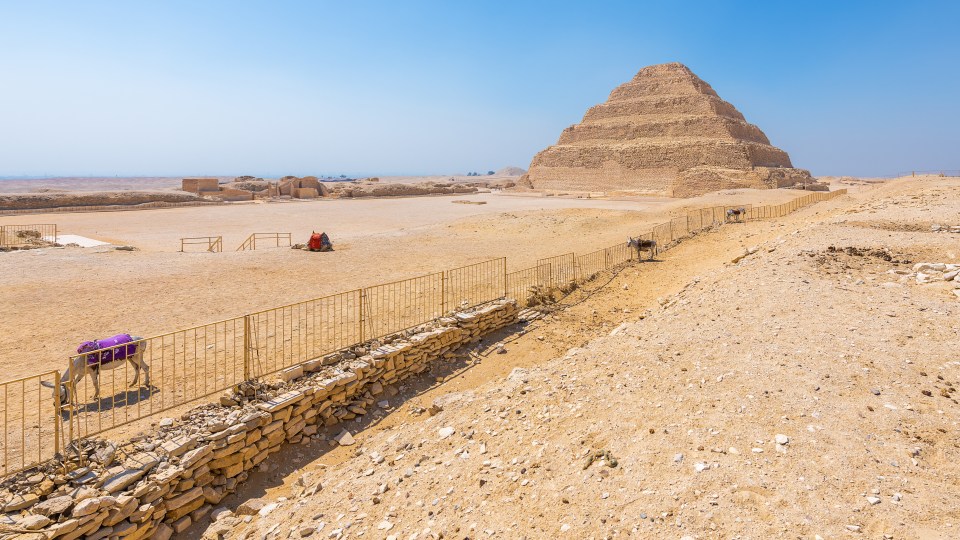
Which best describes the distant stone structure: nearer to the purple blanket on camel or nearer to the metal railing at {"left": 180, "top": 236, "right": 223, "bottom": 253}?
the metal railing at {"left": 180, "top": 236, "right": 223, "bottom": 253}

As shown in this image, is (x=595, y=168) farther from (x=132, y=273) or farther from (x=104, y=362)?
(x=104, y=362)

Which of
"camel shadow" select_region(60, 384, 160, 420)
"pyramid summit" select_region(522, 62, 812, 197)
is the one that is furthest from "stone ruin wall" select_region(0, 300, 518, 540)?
"pyramid summit" select_region(522, 62, 812, 197)

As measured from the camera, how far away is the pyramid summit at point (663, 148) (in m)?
53.5

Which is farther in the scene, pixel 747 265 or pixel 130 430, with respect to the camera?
pixel 747 265

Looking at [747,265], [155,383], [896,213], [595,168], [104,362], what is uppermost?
[595,168]

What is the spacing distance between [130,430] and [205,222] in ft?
91.3

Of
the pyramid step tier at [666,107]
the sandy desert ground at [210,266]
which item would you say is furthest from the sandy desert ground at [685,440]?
the pyramid step tier at [666,107]

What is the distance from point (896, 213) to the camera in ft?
54.3

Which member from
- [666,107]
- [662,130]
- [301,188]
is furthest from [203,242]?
[666,107]

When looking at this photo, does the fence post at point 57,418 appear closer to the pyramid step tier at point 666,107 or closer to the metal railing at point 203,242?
the metal railing at point 203,242

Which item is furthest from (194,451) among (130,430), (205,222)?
(205,222)

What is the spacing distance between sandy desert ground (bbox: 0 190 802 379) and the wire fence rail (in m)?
0.95

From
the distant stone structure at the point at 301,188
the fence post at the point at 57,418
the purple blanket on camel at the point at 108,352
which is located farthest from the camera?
the distant stone structure at the point at 301,188

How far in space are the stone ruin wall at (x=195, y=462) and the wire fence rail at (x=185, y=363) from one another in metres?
0.40
